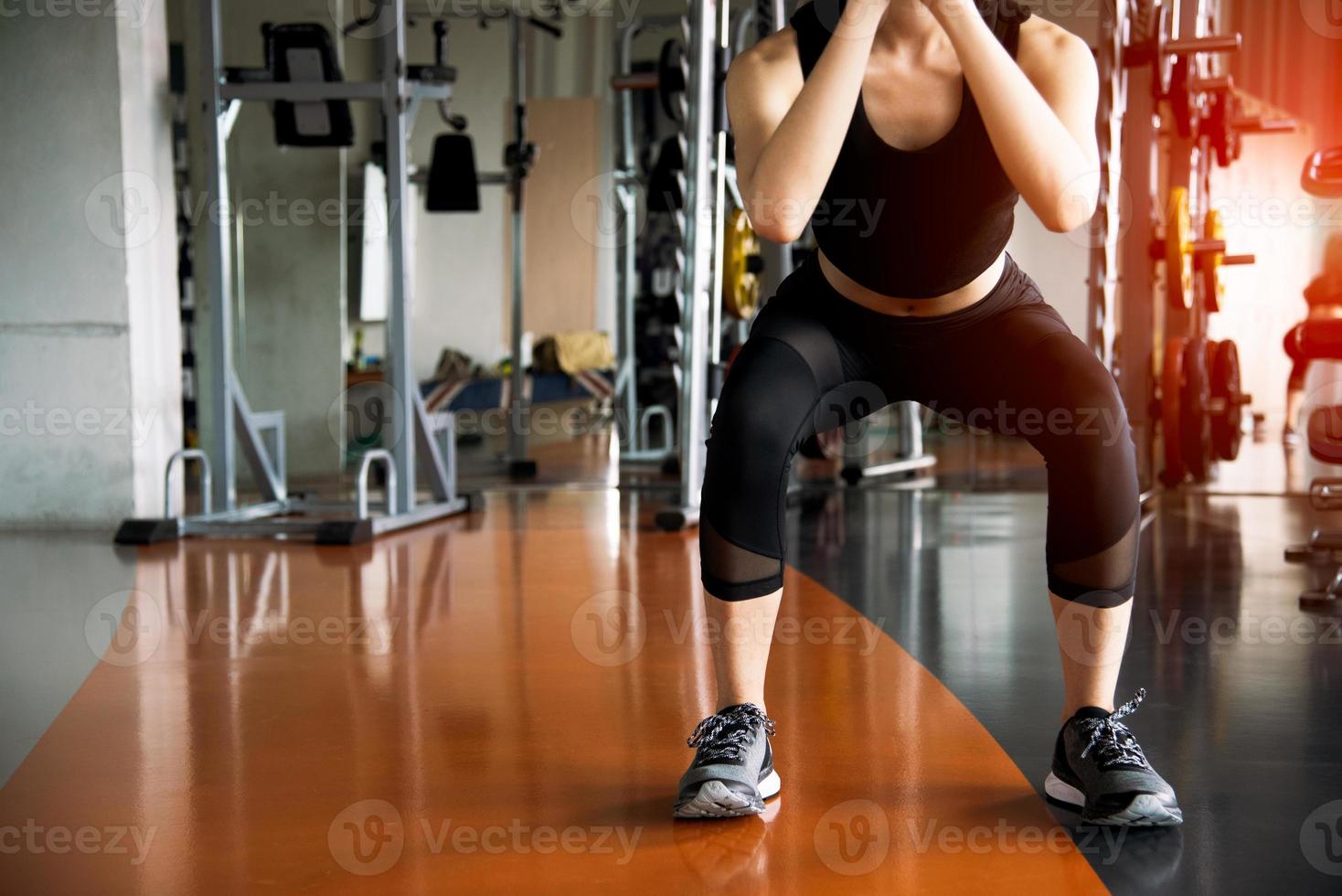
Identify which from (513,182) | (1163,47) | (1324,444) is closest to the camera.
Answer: (1324,444)

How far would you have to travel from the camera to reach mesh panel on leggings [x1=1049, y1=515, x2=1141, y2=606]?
4.89 ft

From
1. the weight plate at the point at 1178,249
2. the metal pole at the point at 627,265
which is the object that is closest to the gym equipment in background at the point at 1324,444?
the weight plate at the point at 1178,249

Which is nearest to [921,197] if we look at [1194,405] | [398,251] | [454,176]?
[398,251]

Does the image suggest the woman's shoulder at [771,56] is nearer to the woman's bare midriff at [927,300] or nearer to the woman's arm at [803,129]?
the woman's arm at [803,129]

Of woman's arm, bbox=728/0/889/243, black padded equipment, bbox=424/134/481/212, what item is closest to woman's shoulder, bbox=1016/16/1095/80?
woman's arm, bbox=728/0/889/243

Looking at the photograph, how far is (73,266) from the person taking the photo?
4.13m

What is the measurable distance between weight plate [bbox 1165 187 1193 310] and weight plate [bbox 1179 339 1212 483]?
0.18 meters

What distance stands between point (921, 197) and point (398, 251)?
2.83 meters

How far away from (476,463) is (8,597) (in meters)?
3.48

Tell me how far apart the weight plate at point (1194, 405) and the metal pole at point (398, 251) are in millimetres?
2742

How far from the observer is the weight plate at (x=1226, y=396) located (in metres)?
4.72

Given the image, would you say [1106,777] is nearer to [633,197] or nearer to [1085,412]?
[1085,412]

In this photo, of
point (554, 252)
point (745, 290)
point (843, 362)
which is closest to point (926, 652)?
point (843, 362)

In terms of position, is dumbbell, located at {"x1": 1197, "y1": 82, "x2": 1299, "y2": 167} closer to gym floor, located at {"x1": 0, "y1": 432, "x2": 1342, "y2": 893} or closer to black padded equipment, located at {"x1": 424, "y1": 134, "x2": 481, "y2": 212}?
gym floor, located at {"x1": 0, "y1": 432, "x2": 1342, "y2": 893}
